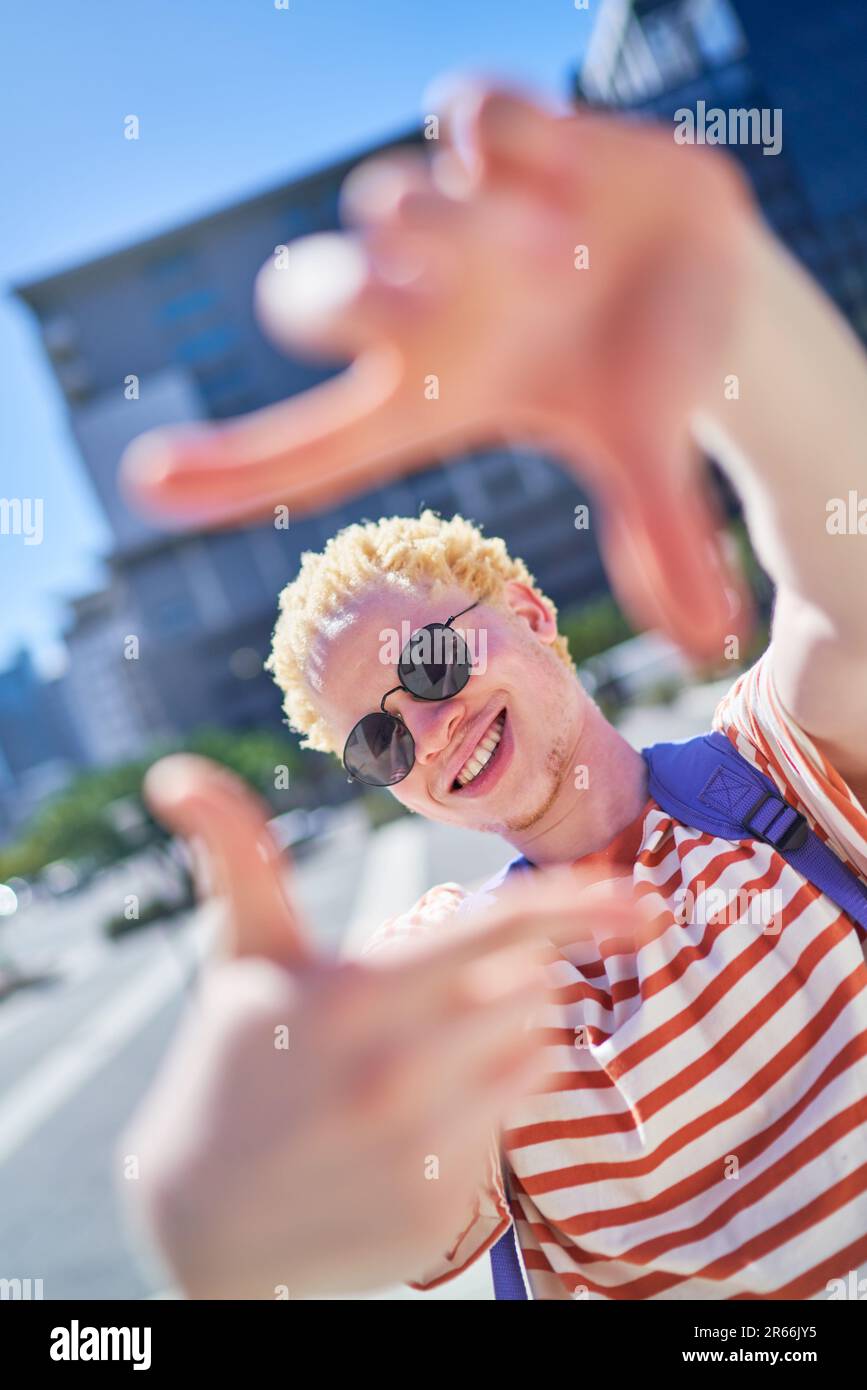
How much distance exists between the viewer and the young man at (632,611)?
67 centimetres

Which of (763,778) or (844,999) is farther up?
(763,778)

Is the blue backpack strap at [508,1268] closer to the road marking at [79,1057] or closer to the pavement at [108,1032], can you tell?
the pavement at [108,1032]

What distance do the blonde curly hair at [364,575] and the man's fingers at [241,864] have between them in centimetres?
98

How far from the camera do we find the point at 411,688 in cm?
171

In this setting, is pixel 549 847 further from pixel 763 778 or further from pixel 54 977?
pixel 54 977

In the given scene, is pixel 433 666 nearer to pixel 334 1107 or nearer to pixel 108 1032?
pixel 334 1107

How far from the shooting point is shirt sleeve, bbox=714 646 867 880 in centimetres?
147

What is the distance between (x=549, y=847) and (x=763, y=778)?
398 millimetres

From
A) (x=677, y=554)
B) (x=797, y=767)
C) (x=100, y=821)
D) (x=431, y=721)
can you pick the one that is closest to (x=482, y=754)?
(x=431, y=721)

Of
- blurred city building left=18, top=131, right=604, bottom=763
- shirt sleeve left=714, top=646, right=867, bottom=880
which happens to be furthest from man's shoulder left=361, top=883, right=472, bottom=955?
blurred city building left=18, top=131, right=604, bottom=763

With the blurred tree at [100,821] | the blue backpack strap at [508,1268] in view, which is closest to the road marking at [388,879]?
the blurred tree at [100,821]

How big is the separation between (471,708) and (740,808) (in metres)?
0.47

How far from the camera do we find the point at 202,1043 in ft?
2.44
